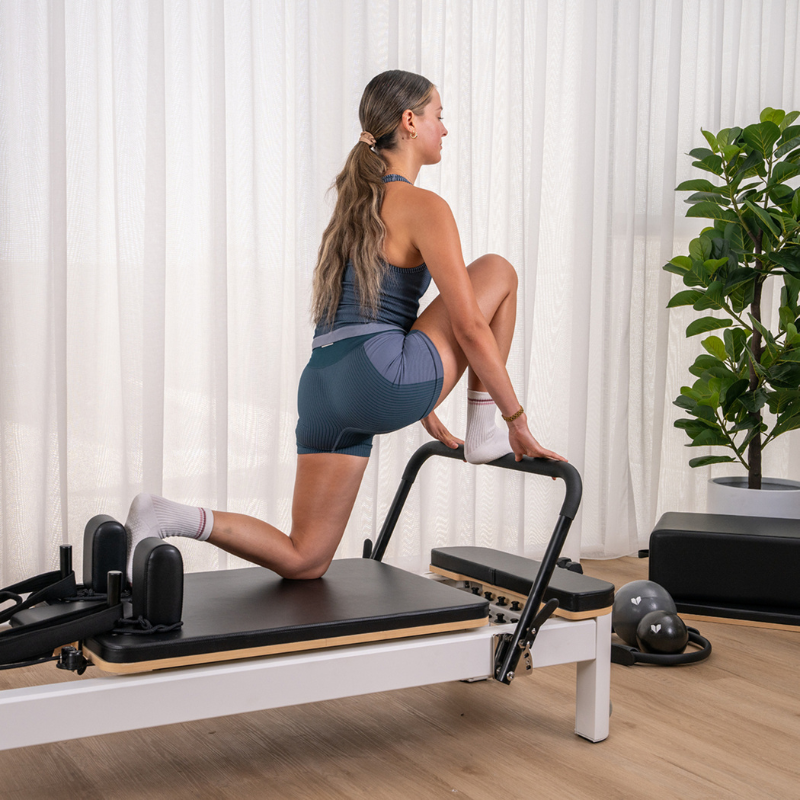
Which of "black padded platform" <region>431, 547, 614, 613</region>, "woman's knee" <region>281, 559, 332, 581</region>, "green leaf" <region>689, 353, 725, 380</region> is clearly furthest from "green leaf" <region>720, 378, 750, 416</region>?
"woman's knee" <region>281, 559, 332, 581</region>

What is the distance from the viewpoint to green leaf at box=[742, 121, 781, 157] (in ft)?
9.84

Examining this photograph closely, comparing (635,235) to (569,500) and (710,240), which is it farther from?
(569,500)

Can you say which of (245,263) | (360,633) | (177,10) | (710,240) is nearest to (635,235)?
(710,240)

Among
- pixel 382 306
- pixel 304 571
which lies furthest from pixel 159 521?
pixel 382 306

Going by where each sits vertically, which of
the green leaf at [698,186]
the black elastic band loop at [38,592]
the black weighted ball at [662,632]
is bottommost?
the black weighted ball at [662,632]

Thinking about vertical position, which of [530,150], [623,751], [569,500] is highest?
[530,150]

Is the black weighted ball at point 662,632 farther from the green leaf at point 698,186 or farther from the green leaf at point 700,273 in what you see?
the green leaf at point 698,186

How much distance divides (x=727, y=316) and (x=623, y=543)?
1057 mm

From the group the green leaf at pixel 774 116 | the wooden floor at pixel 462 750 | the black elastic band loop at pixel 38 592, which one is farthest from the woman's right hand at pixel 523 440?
the green leaf at pixel 774 116

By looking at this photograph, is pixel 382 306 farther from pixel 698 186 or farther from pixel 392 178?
pixel 698 186

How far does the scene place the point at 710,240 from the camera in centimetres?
313

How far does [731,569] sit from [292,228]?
1.70m

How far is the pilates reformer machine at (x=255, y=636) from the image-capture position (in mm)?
1351

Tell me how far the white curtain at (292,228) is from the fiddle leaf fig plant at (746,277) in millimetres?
402
